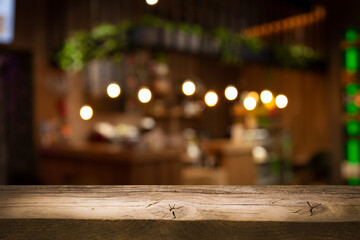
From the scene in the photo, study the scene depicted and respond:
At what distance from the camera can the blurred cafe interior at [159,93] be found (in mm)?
5430

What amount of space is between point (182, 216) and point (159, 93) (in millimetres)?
7926

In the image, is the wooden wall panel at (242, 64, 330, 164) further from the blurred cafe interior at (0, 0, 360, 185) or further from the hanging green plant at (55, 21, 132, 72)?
the hanging green plant at (55, 21, 132, 72)

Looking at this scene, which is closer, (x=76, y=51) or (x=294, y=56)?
(x=76, y=51)

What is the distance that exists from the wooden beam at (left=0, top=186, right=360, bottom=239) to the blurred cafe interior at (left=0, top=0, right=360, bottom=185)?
3.80 metres

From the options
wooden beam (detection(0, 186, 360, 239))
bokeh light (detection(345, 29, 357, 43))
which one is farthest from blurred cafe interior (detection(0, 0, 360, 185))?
wooden beam (detection(0, 186, 360, 239))

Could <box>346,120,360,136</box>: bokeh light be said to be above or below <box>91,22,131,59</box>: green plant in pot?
below

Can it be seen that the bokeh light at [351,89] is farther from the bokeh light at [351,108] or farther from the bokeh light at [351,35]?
the bokeh light at [351,35]

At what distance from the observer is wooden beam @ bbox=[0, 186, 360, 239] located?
83 centimetres

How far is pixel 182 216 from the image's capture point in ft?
2.81

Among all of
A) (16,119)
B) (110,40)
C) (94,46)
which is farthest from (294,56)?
(16,119)

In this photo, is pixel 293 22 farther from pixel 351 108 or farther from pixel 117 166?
pixel 117 166

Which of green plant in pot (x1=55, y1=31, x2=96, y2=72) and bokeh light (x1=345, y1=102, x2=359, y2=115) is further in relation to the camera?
bokeh light (x1=345, y1=102, x2=359, y2=115)

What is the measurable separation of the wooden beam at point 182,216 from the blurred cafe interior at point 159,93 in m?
3.80

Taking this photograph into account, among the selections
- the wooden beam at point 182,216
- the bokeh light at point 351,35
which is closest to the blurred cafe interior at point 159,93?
the bokeh light at point 351,35
